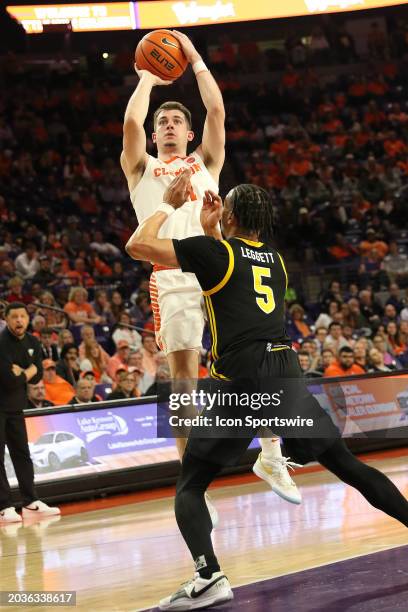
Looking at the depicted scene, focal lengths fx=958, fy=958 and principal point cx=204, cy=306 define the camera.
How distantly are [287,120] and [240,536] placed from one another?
16.8 meters

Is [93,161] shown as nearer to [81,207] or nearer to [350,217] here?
[81,207]

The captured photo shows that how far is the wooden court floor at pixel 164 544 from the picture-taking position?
17.9ft

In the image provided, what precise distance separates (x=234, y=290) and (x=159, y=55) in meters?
1.83

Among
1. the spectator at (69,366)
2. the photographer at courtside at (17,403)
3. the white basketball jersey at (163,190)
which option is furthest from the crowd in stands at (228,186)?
the white basketball jersey at (163,190)

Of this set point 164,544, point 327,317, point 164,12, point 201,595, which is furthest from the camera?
point 164,12

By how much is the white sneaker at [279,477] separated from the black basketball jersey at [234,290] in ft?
3.52

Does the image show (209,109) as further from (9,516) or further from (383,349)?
(383,349)

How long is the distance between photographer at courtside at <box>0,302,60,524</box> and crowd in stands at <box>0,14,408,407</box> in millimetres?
1282

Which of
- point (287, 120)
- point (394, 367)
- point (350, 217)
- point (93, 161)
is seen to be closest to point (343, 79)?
point (287, 120)

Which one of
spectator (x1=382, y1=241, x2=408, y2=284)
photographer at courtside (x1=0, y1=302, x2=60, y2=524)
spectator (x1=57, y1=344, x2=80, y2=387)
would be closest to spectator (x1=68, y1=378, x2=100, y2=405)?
spectator (x1=57, y1=344, x2=80, y2=387)

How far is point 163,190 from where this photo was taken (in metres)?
6.02

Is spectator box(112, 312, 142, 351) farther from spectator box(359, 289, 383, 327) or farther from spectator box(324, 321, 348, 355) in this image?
spectator box(359, 289, 383, 327)

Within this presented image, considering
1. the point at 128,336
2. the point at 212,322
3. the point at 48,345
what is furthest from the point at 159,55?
the point at 128,336

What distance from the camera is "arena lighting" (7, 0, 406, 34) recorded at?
1864 cm
